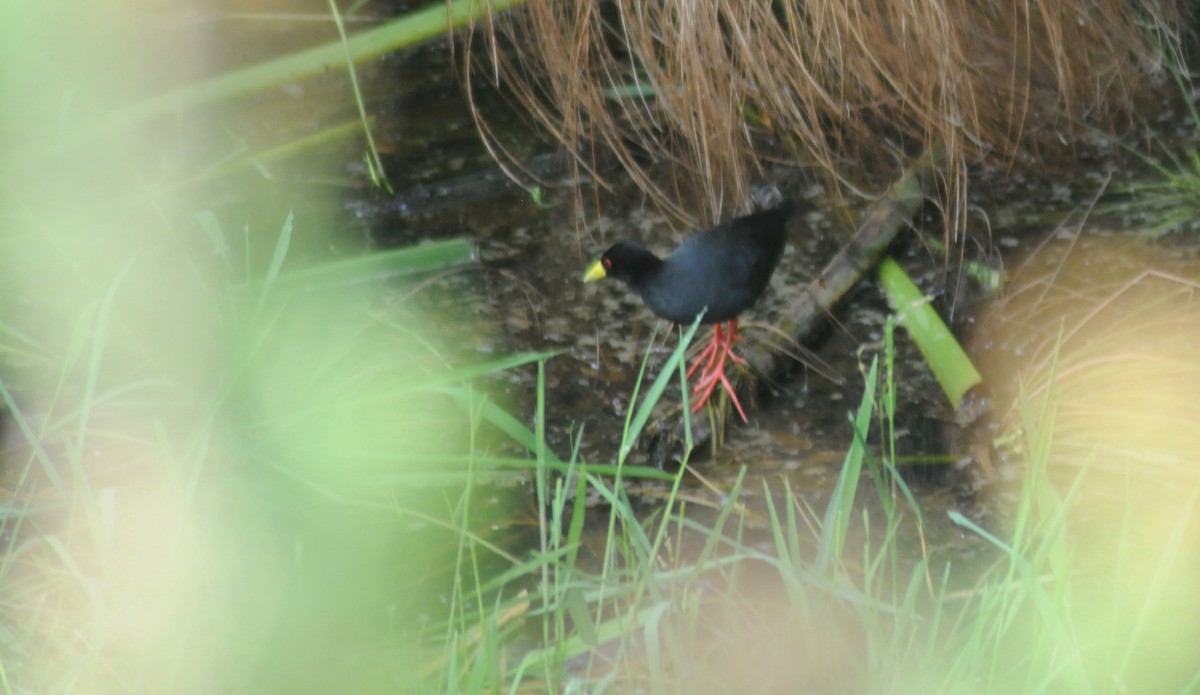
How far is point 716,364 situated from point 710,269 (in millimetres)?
215

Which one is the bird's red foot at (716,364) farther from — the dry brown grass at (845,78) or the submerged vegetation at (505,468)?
the dry brown grass at (845,78)

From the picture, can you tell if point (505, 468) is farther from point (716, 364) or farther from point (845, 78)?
point (845, 78)

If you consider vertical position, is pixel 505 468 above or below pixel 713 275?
below

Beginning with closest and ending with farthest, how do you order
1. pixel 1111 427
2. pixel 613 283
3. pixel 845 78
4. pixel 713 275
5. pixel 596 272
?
pixel 1111 427 < pixel 713 275 < pixel 596 272 < pixel 845 78 < pixel 613 283

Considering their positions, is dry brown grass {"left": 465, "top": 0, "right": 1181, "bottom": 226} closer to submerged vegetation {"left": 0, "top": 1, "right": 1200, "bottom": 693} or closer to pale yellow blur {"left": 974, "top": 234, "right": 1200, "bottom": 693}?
submerged vegetation {"left": 0, "top": 1, "right": 1200, "bottom": 693}

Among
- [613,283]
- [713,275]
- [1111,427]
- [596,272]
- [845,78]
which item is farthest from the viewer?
[613,283]

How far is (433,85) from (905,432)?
1971 millimetres

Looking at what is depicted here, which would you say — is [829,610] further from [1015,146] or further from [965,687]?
[1015,146]

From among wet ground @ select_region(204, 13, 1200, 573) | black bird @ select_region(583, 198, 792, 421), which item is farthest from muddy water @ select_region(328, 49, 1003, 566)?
black bird @ select_region(583, 198, 792, 421)

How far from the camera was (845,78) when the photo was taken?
9.32 ft

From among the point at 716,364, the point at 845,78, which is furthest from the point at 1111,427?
the point at 845,78

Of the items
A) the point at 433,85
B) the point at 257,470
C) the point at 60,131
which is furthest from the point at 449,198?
the point at 257,470

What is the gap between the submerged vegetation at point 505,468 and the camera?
1.62 meters

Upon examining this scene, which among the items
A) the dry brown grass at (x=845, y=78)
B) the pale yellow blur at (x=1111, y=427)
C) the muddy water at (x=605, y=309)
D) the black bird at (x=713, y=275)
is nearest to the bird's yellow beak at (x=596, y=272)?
the black bird at (x=713, y=275)
